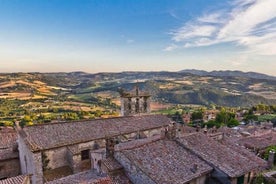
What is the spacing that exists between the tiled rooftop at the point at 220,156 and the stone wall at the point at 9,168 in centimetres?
1460

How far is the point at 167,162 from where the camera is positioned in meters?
14.5

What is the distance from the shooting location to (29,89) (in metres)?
146

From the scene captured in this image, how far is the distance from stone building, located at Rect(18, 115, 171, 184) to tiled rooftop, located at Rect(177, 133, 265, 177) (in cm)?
606

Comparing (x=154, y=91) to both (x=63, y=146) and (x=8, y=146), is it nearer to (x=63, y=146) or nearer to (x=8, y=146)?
(x=8, y=146)

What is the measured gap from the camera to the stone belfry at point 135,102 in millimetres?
27516

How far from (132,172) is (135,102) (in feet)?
47.1

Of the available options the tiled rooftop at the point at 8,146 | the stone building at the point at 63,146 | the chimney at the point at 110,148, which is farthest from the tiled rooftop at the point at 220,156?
the tiled rooftop at the point at 8,146

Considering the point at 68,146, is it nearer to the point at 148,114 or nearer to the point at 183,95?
the point at 148,114

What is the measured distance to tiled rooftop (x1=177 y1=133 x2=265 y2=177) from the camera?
49.3 feet

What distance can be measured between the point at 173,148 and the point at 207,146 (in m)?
3.13

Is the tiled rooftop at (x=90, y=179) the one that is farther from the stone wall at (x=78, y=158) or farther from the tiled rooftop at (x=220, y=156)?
the tiled rooftop at (x=220, y=156)

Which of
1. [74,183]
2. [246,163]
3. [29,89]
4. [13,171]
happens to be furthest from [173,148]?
[29,89]

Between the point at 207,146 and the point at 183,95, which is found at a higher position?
the point at 207,146

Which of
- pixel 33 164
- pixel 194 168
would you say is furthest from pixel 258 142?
pixel 33 164
